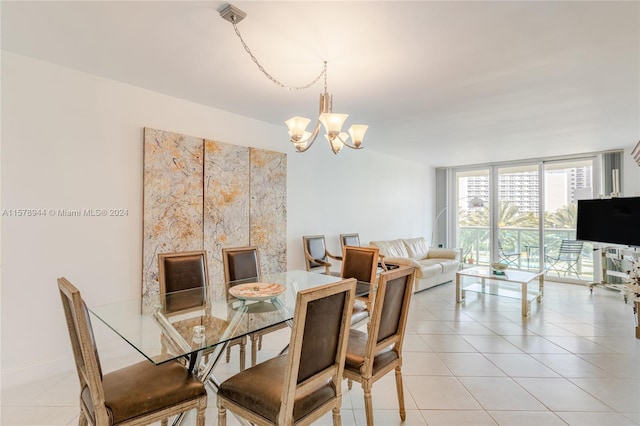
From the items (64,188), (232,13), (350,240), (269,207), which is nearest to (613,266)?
(350,240)

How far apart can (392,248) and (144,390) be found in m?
4.81

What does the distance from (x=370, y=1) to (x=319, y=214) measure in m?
3.24

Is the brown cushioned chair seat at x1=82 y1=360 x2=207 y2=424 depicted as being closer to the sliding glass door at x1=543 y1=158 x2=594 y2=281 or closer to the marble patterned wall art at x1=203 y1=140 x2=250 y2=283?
the marble patterned wall art at x1=203 y1=140 x2=250 y2=283

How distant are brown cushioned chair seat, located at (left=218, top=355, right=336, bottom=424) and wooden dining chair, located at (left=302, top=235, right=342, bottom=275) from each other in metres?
2.53

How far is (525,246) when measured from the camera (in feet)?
21.5

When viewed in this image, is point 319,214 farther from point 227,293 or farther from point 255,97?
point 227,293

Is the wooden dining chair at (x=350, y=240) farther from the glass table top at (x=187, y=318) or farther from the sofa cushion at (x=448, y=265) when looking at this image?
the glass table top at (x=187, y=318)

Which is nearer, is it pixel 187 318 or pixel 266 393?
pixel 266 393

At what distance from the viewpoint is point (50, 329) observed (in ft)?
8.13

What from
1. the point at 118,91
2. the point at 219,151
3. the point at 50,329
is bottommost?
the point at 50,329

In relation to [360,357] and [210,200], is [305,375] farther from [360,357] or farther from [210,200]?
[210,200]

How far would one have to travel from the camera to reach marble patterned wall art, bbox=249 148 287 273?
12.3ft

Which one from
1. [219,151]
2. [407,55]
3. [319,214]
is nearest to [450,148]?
[319,214]

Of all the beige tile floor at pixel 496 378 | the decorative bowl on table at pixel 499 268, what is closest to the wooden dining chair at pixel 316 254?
the beige tile floor at pixel 496 378
